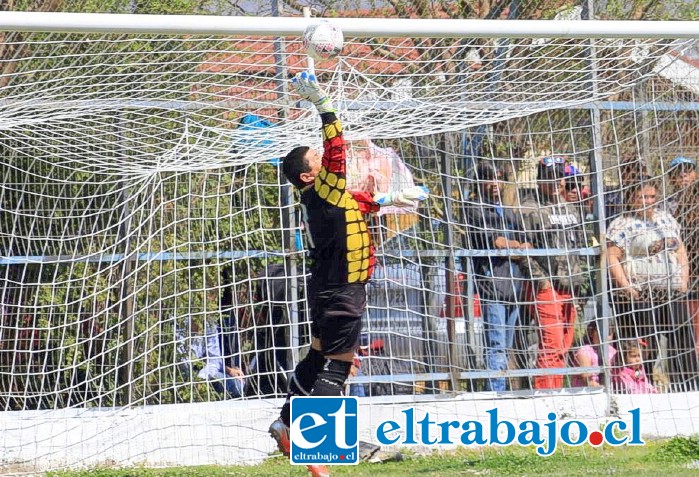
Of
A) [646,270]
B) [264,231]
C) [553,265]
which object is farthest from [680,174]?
[264,231]

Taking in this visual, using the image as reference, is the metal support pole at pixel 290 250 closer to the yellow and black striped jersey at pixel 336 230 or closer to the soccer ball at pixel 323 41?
the yellow and black striped jersey at pixel 336 230

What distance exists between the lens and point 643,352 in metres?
8.25

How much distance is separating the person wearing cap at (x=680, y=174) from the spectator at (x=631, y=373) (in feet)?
3.83

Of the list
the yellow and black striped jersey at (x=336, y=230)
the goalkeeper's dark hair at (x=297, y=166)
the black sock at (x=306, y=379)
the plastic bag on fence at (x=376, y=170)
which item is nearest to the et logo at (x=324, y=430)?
the black sock at (x=306, y=379)

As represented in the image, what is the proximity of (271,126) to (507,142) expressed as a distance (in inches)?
77.5

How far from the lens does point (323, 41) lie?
18.5 feet

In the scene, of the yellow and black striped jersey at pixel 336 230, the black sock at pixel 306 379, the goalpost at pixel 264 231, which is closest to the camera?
the yellow and black striped jersey at pixel 336 230

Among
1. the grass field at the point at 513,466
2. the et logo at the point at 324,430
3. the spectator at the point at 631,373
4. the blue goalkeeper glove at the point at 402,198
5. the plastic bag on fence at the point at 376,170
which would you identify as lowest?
the grass field at the point at 513,466

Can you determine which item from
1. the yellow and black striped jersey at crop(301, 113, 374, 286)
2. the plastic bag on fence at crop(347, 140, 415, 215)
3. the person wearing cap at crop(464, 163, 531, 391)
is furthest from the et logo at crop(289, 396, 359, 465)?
the plastic bag on fence at crop(347, 140, 415, 215)

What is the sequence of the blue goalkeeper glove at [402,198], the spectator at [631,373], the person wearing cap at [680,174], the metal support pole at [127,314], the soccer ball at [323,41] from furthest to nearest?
the spectator at [631,373] → the person wearing cap at [680,174] → the metal support pole at [127,314] → the blue goalkeeper glove at [402,198] → the soccer ball at [323,41]

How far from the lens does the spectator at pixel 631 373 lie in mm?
8203

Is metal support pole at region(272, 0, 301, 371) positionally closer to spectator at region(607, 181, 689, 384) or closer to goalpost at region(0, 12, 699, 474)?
goalpost at region(0, 12, 699, 474)

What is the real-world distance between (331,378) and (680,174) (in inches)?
137

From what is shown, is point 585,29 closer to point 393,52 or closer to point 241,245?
point 393,52
